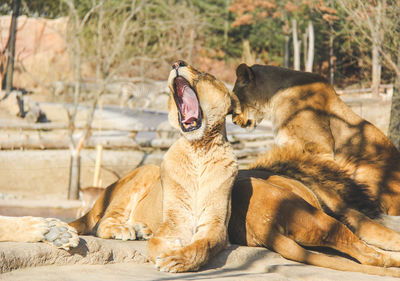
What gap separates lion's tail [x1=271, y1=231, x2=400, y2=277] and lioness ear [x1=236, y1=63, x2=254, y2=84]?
2.35 m

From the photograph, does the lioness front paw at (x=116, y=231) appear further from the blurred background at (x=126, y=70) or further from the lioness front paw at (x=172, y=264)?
the blurred background at (x=126, y=70)

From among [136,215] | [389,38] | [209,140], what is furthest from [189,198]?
[389,38]

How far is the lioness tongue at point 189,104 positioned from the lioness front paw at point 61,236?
1036 millimetres

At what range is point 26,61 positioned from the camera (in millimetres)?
29781

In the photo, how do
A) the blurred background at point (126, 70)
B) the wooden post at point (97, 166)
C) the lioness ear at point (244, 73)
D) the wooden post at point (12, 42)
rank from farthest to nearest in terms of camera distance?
the wooden post at point (12, 42) → the wooden post at point (97, 166) → the blurred background at point (126, 70) → the lioness ear at point (244, 73)

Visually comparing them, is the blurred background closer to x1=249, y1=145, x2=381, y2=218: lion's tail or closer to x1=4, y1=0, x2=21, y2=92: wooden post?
x1=4, y1=0, x2=21, y2=92: wooden post

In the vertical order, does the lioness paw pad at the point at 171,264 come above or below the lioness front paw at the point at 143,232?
above

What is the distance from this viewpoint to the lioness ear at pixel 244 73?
5.76m

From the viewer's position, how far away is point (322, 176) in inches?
190

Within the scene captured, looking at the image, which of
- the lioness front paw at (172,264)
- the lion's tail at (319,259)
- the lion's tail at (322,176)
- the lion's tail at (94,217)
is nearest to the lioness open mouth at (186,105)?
the lioness front paw at (172,264)

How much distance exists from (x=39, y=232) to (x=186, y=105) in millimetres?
1232

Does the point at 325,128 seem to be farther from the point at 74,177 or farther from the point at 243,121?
the point at 74,177

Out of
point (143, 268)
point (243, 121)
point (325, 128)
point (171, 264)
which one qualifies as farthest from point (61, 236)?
point (325, 128)

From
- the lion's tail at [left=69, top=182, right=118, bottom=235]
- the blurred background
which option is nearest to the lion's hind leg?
the lion's tail at [left=69, top=182, right=118, bottom=235]
